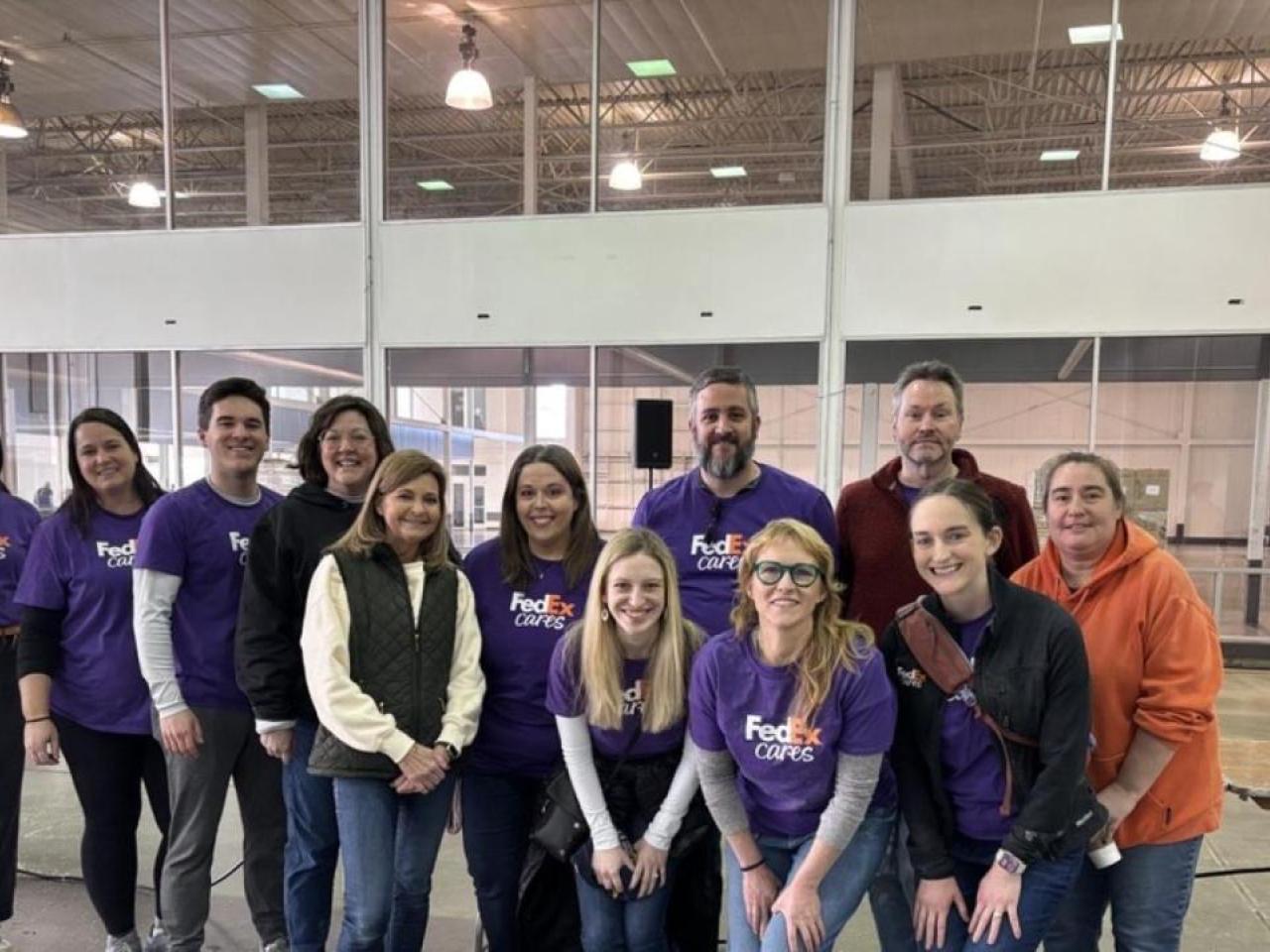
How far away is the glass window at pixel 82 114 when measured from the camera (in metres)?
7.98

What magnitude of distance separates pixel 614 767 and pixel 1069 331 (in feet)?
19.7

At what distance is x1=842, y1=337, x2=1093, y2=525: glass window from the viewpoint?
263 inches

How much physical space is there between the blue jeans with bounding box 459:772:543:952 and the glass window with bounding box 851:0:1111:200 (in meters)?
6.25

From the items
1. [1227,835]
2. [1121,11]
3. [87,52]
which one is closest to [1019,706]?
[1227,835]

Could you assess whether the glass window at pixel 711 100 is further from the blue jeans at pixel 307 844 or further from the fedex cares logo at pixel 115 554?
the blue jeans at pixel 307 844

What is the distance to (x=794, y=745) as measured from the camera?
173 centimetres

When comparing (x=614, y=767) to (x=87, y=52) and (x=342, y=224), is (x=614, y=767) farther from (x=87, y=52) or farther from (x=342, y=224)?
(x=87, y=52)

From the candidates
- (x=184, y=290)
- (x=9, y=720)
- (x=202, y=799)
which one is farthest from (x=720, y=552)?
(x=184, y=290)

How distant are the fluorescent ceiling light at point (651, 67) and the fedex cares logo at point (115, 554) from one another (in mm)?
7757

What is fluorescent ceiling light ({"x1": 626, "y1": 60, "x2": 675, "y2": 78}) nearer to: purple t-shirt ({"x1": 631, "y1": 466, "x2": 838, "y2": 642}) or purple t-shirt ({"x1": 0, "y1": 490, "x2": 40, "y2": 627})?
purple t-shirt ({"x1": 631, "y1": 466, "x2": 838, "y2": 642})

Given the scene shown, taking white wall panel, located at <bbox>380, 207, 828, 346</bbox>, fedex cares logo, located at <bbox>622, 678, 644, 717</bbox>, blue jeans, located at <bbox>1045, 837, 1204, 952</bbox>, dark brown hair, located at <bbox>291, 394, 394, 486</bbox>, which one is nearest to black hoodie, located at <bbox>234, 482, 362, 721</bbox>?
dark brown hair, located at <bbox>291, 394, 394, 486</bbox>

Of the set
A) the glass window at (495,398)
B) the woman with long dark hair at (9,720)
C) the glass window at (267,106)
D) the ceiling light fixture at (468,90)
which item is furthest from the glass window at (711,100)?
the woman with long dark hair at (9,720)

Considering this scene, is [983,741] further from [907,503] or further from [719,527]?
[719,527]

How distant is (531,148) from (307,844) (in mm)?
8071
